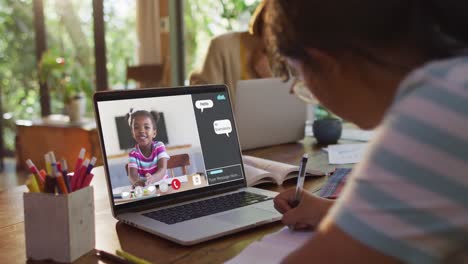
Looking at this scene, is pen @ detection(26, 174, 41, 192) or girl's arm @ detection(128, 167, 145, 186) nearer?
pen @ detection(26, 174, 41, 192)

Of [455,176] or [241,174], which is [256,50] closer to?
[241,174]

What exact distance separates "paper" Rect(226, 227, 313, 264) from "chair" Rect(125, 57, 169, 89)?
148 inches

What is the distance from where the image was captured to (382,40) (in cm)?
54

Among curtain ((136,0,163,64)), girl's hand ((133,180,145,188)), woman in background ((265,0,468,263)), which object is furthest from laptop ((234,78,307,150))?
curtain ((136,0,163,64))

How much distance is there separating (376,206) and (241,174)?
0.78 meters

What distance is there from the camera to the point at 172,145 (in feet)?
3.61

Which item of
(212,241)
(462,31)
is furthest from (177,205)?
(462,31)

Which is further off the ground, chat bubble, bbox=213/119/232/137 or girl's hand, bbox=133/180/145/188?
chat bubble, bbox=213/119/232/137

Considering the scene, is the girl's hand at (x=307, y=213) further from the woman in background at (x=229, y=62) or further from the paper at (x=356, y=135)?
the woman in background at (x=229, y=62)

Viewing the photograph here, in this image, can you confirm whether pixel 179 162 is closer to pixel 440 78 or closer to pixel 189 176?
pixel 189 176

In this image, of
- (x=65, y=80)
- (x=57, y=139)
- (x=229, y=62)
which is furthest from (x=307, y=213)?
(x=65, y=80)

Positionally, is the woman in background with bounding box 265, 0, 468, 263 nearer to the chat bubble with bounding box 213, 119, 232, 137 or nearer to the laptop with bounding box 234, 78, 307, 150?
the chat bubble with bounding box 213, 119, 232, 137

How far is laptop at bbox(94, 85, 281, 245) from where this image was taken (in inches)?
38.6

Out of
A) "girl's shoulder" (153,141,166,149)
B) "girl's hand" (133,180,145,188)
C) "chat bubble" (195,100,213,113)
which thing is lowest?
"girl's hand" (133,180,145,188)
